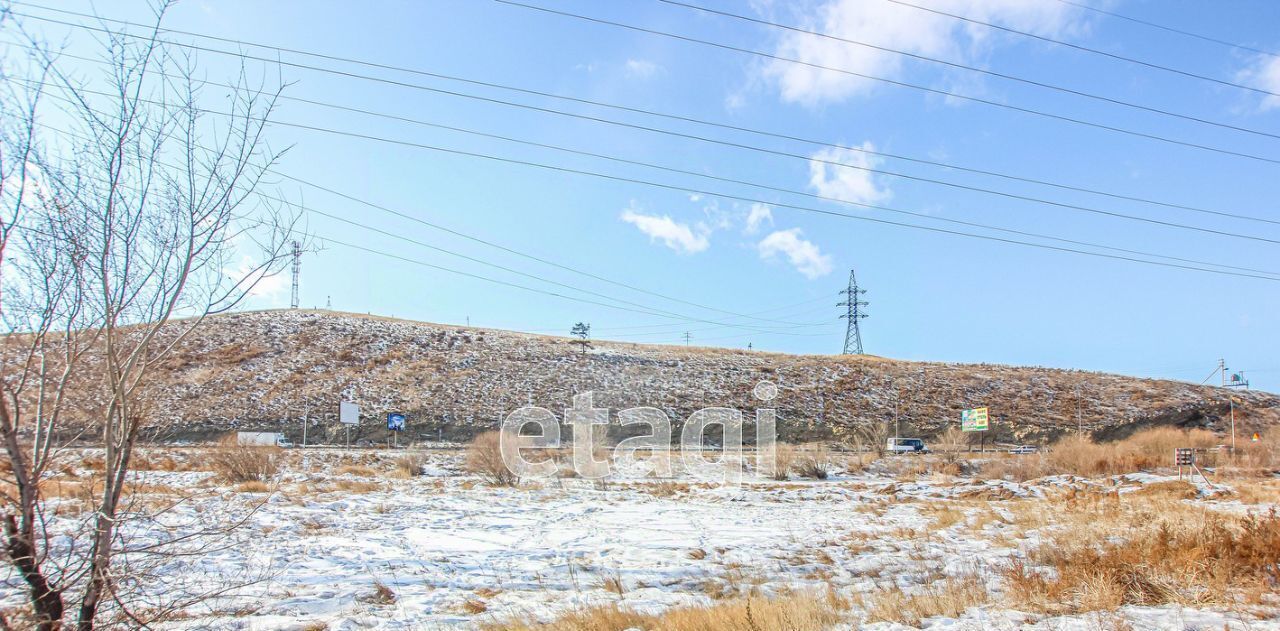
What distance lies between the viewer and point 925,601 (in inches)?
247

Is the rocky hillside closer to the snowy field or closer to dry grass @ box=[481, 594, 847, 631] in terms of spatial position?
the snowy field

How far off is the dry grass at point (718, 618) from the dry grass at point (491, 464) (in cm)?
1360

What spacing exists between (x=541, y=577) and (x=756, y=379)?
50.1 meters

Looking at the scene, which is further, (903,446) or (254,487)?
(903,446)

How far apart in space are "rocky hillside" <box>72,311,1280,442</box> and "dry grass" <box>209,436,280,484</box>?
71.0ft

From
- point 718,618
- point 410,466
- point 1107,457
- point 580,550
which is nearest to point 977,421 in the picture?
point 1107,457

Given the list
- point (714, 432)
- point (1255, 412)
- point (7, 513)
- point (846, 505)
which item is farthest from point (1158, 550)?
point (1255, 412)

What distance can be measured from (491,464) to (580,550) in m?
10.6

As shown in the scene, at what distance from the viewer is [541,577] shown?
330 inches

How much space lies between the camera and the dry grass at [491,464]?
1983 centimetres

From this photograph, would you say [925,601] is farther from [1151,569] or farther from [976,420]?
[976,420]

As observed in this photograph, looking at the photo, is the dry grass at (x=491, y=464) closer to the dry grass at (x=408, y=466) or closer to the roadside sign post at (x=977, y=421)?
the dry grass at (x=408, y=466)

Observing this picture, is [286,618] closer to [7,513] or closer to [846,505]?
[7,513]

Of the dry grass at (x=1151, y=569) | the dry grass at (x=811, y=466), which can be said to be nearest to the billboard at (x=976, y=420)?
the dry grass at (x=811, y=466)
